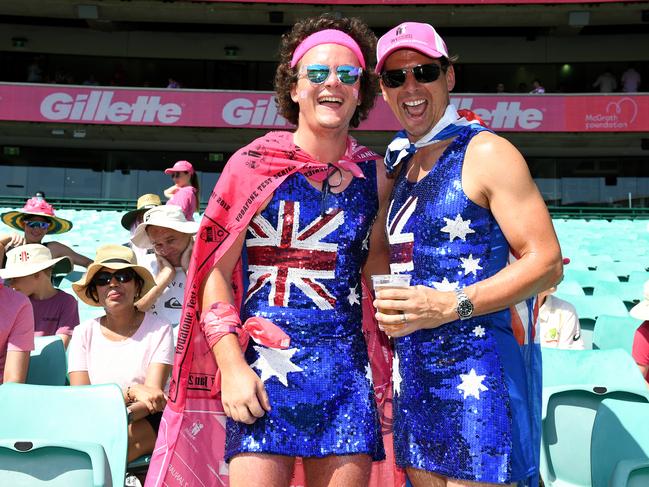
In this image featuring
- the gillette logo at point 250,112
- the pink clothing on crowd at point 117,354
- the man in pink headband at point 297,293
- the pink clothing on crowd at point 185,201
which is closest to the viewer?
the man in pink headband at point 297,293

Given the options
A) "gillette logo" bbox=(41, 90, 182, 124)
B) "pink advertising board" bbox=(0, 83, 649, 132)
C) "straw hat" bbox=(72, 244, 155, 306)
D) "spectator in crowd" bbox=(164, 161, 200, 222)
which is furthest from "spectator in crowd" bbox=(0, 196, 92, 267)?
"gillette logo" bbox=(41, 90, 182, 124)

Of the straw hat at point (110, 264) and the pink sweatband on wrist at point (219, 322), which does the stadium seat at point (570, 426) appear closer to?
the pink sweatband on wrist at point (219, 322)

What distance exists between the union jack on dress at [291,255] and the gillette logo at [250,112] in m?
18.0

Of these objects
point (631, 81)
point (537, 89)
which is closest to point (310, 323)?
point (537, 89)

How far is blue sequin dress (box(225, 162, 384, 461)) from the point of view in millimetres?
1825

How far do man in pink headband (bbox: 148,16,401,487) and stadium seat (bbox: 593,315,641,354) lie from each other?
3376 millimetres

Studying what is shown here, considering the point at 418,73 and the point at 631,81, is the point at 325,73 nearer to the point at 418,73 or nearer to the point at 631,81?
the point at 418,73

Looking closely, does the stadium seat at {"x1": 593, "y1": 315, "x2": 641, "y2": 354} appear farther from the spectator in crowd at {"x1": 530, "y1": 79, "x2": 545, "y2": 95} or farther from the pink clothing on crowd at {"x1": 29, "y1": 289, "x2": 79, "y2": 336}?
the spectator in crowd at {"x1": 530, "y1": 79, "x2": 545, "y2": 95}

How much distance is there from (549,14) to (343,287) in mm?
20752

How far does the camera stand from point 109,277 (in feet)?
13.1

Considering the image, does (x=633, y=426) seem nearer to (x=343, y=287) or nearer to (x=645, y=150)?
(x=343, y=287)

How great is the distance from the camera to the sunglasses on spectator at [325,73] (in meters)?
2.03

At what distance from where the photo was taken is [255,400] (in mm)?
1760

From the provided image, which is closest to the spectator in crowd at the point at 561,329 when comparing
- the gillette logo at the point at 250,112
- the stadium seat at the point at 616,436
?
the stadium seat at the point at 616,436
